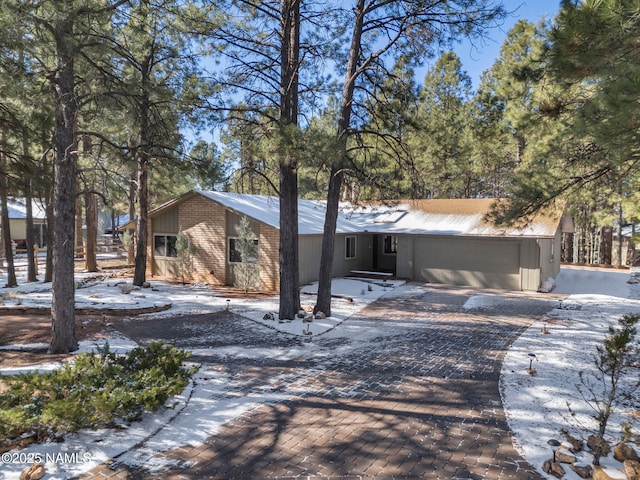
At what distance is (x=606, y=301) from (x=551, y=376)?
8168 mm

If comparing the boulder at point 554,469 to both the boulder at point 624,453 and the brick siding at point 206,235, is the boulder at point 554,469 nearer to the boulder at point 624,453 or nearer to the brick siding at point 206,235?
the boulder at point 624,453

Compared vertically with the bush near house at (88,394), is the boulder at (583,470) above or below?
below

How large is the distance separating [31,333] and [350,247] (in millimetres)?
12832

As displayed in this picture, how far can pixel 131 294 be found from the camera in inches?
546

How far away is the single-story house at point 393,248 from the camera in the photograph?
15523mm

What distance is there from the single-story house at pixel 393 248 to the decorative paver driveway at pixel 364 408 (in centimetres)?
595

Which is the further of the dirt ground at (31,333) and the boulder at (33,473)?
the dirt ground at (31,333)

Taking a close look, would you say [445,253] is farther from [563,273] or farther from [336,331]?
[336,331]

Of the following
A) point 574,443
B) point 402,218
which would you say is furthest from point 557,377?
point 402,218

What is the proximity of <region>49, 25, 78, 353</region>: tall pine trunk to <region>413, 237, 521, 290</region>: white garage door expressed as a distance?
13.7 metres

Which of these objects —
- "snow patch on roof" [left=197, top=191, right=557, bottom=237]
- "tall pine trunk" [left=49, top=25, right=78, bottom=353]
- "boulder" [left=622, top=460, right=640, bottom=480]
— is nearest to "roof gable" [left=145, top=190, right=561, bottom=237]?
"snow patch on roof" [left=197, top=191, right=557, bottom=237]

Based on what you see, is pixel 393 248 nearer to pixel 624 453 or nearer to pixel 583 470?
pixel 624 453

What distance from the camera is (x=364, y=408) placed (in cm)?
544

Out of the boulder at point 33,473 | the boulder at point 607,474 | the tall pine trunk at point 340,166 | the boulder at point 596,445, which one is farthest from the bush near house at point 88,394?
the tall pine trunk at point 340,166
